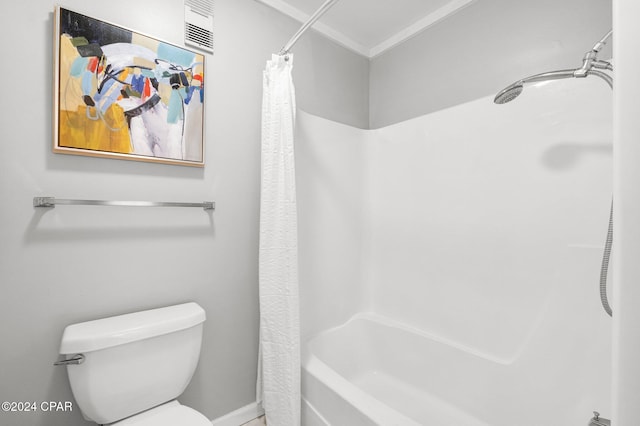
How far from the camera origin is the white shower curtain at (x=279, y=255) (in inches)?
50.3

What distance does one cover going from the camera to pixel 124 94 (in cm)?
118

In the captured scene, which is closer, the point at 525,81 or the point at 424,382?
the point at 525,81

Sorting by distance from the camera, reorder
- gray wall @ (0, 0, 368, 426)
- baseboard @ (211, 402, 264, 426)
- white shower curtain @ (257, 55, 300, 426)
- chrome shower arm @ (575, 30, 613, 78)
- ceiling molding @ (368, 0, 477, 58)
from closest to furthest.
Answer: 1. chrome shower arm @ (575, 30, 613, 78)
2. gray wall @ (0, 0, 368, 426)
3. white shower curtain @ (257, 55, 300, 426)
4. baseboard @ (211, 402, 264, 426)
5. ceiling molding @ (368, 0, 477, 58)

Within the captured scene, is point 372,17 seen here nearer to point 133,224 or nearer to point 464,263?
point 464,263

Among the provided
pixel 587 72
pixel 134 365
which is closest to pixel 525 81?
pixel 587 72

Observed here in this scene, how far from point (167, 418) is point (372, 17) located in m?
2.45

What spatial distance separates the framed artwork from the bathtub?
1.29 meters

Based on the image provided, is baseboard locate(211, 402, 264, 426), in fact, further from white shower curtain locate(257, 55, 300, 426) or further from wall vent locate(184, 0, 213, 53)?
wall vent locate(184, 0, 213, 53)

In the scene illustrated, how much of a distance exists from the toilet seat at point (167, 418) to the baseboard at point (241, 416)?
49cm

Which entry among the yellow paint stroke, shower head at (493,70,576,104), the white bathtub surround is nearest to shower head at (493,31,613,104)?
shower head at (493,70,576,104)

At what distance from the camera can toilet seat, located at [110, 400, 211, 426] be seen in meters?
0.99

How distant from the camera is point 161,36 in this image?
1.30 metres

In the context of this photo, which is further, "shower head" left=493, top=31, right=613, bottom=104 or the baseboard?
the baseboard

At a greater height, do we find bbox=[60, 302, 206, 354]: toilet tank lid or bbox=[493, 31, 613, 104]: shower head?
bbox=[493, 31, 613, 104]: shower head
